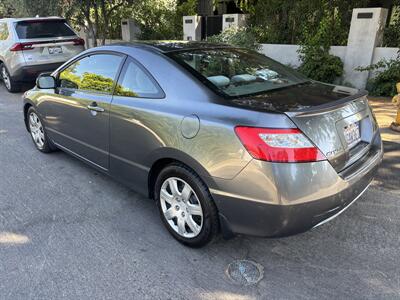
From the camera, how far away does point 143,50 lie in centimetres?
327

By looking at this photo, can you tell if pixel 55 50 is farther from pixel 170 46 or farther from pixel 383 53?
pixel 383 53

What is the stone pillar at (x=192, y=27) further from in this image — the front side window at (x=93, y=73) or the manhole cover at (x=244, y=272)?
the manhole cover at (x=244, y=272)

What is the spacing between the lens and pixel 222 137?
248 centimetres

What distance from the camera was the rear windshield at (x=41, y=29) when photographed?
8828 mm

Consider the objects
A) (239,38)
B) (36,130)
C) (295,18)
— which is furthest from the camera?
(295,18)

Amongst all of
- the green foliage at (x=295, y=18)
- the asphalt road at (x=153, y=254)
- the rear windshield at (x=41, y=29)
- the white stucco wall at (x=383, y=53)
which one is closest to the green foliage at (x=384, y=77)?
the white stucco wall at (x=383, y=53)

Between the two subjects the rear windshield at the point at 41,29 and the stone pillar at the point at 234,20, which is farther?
the stone pillar at the point at 234,20

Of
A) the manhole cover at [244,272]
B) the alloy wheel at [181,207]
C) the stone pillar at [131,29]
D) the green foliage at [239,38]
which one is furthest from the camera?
the stone pillar at [131,29]

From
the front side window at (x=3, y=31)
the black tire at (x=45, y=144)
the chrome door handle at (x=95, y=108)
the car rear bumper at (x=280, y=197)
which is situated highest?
the front side window at (x=3, y=31)

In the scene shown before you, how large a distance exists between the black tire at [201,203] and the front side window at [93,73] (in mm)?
1144

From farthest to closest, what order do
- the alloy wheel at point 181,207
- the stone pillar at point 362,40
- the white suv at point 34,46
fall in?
the white suv at point 34,46
the stone pillar at point 362,40
the alloy wheel at point 181,207

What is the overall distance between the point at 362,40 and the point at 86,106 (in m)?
6.93

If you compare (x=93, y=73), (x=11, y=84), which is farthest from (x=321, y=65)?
(x=11, y=84)

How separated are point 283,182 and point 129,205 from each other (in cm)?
188
